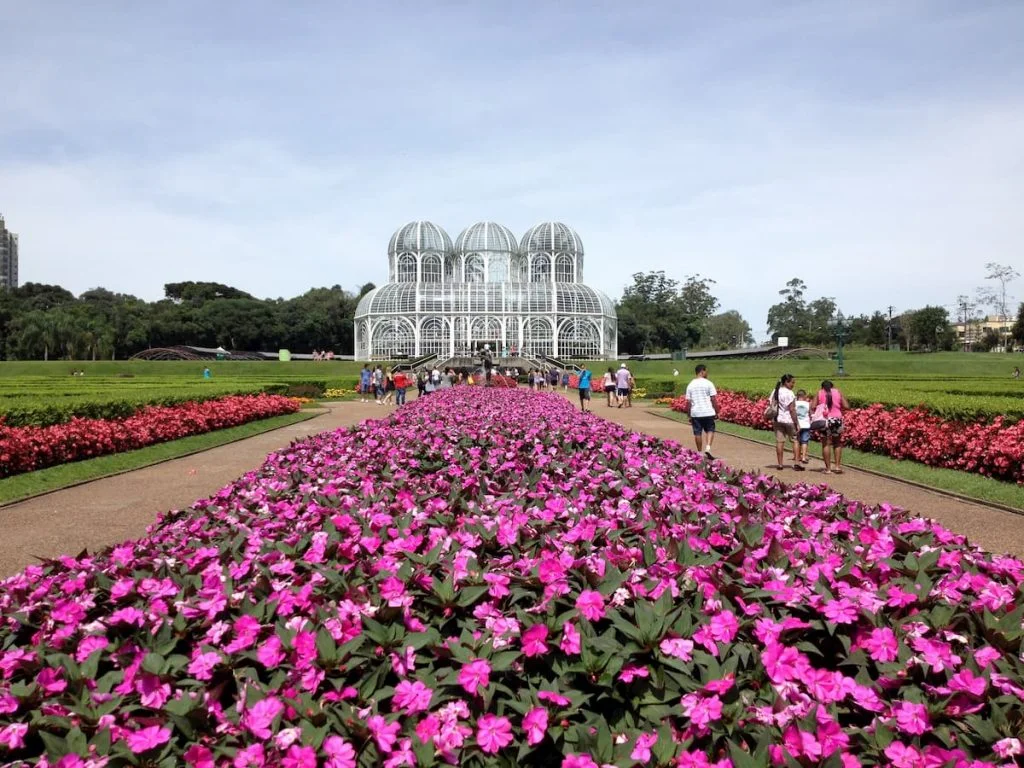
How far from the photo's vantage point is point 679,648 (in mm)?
2426

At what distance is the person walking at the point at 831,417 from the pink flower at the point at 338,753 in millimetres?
10360

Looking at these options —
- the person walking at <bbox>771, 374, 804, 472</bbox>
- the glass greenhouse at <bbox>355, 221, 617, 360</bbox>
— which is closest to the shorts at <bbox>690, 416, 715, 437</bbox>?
the person walking at <bbox>771, 374, 804, 472</bbox>

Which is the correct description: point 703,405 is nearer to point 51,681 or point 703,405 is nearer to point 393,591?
point 393,591

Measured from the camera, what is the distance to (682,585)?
9.57 ft

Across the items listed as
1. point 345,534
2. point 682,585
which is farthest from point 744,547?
point 345,534

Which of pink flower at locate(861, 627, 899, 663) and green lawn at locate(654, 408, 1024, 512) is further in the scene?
green lawn at locate(654, 408, 1024, 512)

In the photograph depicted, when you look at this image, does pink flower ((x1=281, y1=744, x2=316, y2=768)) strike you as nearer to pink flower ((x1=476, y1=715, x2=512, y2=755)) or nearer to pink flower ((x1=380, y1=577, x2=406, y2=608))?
pink flower ((x1=476, y1=715, x2=512, y2=755))

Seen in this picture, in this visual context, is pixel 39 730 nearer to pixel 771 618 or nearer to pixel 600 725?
pixel 600 725

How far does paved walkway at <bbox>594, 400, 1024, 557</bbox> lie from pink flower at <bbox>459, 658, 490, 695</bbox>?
3.71 metres

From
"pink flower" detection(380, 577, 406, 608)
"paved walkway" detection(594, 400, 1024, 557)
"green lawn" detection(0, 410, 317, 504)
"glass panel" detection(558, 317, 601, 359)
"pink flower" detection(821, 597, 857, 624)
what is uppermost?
"glass panel" detection(558, 317, 601, 359)

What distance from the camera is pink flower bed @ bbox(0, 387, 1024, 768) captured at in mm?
2131

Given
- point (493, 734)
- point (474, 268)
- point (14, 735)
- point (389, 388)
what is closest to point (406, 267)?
point (474, 268)

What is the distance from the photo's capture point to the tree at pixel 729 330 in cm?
12469

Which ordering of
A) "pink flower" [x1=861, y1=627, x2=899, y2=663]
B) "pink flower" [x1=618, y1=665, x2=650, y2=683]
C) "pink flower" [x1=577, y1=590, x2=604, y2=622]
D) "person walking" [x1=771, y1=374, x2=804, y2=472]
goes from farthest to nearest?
"person walking" [x1=771, y1=374, x2=804, y2=472] → "pink flower" [x1=577, y1=590, x2=604, y2=622] → "pink flower" [x1=861, y1=627, x2=899, y2=663] → "pink flower" [x1=618, y1=665, x2=650, y2=683]
